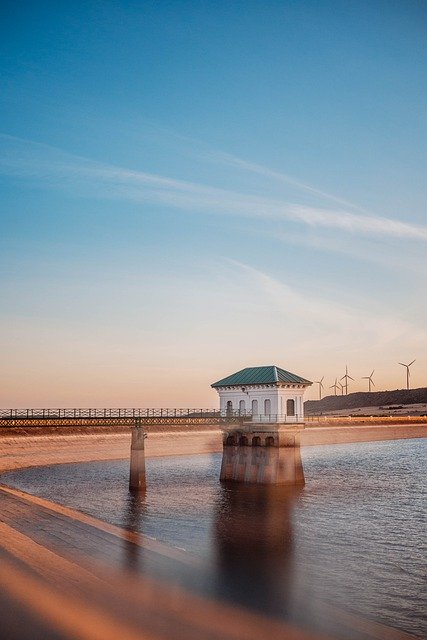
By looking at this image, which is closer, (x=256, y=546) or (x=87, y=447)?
(x=256, y=546)

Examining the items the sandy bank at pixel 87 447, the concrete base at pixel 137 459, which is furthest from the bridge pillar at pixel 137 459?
the sandy bank at pixel 87 447

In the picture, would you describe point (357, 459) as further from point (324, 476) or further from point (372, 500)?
point (372, 500)

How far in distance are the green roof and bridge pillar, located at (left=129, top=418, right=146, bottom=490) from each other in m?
13.7

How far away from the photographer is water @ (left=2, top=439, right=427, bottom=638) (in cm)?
2798

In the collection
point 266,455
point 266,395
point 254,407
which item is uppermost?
point 266,395

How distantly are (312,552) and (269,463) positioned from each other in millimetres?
25854

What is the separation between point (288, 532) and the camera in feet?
141

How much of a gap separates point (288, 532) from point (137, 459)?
21536 mm

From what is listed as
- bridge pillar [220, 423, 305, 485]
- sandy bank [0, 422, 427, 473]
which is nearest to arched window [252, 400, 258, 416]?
bridge pillar [220, 423, 305, 485]

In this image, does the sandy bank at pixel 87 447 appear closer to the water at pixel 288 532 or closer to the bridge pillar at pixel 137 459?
the water at pixel 288 532

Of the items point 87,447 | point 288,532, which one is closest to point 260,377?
point 288,532

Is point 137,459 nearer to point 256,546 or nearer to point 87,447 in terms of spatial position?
point 256,546

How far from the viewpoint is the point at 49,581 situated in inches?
1069

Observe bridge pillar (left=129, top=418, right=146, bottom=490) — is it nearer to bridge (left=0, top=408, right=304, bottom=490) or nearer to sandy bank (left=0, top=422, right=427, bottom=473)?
bridge (left=0, top=408, right=304, bottom=490)
